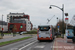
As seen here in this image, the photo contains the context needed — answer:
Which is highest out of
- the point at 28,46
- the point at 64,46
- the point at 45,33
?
the point at 45,33

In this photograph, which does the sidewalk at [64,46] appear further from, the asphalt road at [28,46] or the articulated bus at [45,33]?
the articulated bus at [45,33]

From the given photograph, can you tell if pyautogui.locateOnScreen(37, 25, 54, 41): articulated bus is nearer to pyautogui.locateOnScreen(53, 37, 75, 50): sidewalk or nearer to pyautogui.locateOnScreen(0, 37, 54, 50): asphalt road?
pyautogui.locateOnScreen(53, 37, 75, 50): sidewalk

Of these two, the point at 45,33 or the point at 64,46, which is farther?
the point at 45,33

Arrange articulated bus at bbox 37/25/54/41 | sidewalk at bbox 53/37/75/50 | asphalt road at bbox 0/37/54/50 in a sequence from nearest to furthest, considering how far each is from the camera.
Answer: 1. sidewalk at bbox 53/37/75/50
2. asphalt road at bbox 0/37/54/50
3. articulated bus at bbox 37/25/54/41

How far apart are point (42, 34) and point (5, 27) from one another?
79.0 meters

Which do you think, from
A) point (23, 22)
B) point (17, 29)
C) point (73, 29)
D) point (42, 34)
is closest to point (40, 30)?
point (42, 34)

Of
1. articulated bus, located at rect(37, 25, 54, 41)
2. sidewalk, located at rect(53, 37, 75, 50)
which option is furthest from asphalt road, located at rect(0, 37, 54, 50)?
articulated bus, located at rect(37, 25, 54, 41)

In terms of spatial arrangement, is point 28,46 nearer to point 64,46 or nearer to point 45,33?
point 64,46

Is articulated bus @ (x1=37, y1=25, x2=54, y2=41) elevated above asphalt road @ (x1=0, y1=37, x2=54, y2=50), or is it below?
above

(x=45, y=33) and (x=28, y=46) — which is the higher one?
(x=45, y=33)

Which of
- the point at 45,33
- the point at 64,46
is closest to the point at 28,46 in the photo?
the point at 64,46

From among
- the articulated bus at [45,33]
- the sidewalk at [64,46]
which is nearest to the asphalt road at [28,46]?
the sidewalk at [64,46]

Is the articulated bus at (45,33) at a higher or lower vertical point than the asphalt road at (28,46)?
higher

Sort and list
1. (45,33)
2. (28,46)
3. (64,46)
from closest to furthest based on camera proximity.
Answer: (64,46) < (28,46) < (45,33)
